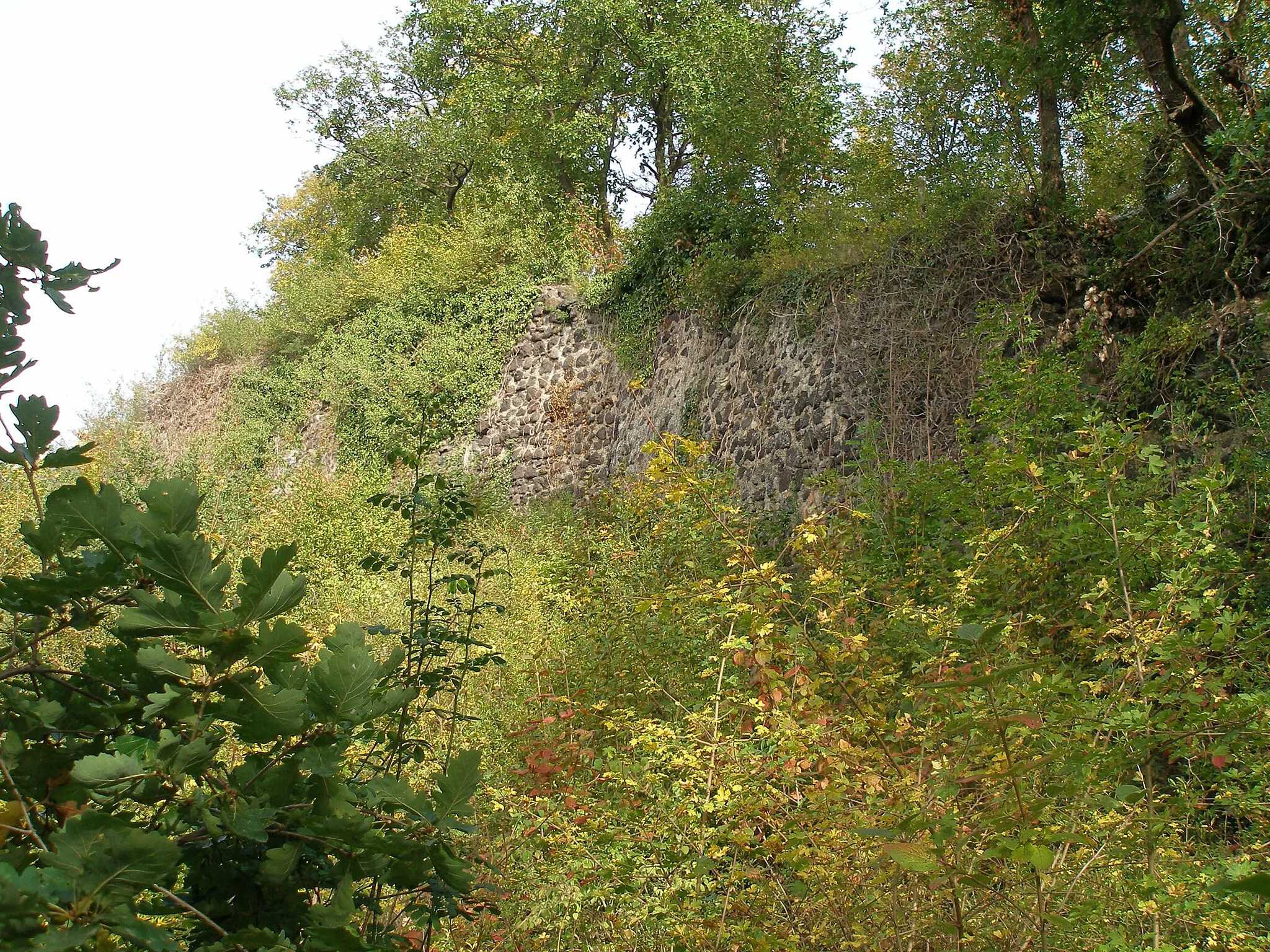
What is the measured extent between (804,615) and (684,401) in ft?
21.4

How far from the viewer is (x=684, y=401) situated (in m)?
11.5

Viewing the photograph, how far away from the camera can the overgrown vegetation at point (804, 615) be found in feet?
4.44

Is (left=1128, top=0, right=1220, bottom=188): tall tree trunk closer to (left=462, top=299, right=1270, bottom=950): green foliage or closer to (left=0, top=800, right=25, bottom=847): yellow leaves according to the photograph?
(left=462, top=299, right=1270, bottom=950): green foliage

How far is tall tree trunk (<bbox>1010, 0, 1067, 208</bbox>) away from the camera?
316 inches

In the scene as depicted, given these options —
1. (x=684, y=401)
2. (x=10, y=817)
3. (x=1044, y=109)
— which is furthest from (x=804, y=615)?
(x=684, y=401)

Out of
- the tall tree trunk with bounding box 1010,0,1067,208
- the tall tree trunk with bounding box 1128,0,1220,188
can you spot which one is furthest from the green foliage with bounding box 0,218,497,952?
the tall tree trunk with bounding box 1010,0,1067,208

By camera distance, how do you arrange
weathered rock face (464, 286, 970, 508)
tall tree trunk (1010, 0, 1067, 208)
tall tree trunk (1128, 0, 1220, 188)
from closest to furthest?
tall tree trunk (1128, 0, 1220, 188) < tall tree trunk (1010, 0, 1067, 208) < weathered rock face (464, 286, 970, 508)

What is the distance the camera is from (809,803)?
9.21ft

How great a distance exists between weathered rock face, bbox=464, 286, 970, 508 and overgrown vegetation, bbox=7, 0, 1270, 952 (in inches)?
14.5

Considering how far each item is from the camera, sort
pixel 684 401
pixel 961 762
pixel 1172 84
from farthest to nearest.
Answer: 1. pixel 684 401
2. pixel 1172 84
3. pixel 961 762

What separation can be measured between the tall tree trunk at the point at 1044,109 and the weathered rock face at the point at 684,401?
5.87 ft

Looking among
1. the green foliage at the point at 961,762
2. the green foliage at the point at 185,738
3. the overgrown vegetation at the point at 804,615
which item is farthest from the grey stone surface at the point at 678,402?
the green foliage at the point at 185,738

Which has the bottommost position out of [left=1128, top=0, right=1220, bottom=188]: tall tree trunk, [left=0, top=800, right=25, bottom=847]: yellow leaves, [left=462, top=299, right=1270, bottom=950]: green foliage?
[left=462, top=299, right=1270, bottom=950]: green foliage

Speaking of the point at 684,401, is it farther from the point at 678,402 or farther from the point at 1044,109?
the point at 1044,109
